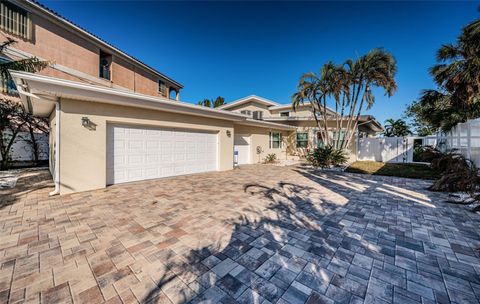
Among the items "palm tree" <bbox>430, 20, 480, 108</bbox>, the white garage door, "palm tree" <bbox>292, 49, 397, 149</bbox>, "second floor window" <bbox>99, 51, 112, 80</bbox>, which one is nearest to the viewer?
the white garage door

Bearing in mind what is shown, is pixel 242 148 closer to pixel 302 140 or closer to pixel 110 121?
pixel 302 140

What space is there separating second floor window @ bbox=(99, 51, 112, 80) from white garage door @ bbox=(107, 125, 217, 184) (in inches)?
366

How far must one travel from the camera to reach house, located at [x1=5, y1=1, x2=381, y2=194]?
17.2 ft

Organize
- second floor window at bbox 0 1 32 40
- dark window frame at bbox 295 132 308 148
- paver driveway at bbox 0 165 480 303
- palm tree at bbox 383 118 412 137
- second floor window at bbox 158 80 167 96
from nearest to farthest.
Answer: paver driveway at bbox 0 165 480 303 < second floor window at bbox 0 1 32 40 < dark window frame at bbox 295 132 308 148 < second floor window at bbox 158 80 167 96 < palm tree at bbox 383 118 412 137

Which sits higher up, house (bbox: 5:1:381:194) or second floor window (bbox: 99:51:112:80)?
second floor window (bbox: 99:51:112:80)

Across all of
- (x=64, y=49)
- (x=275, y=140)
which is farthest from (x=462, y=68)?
(x=64, y=49)

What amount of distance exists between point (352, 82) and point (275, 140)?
21.8ft

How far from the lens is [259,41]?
12.3 metres

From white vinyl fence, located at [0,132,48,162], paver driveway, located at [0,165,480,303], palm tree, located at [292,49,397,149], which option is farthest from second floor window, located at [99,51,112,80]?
palm tree, located at [292,49,397,149]

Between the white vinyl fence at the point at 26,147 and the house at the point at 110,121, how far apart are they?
197 cm

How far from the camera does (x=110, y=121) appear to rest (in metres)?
6.04

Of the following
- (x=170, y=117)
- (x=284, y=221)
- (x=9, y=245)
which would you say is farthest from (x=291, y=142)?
(x=9, y=245)

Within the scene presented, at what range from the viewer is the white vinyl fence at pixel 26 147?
9.42 metres

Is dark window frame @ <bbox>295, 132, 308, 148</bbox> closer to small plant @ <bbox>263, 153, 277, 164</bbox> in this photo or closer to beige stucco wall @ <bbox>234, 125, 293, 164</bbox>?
beige stucco wall @ <bbox>234, 125, 293, 164</bbox>
